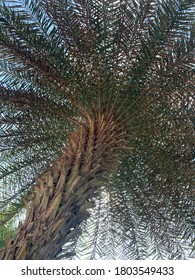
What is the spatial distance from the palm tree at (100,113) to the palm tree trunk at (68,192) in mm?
17

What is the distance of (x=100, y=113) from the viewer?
624 centimetres

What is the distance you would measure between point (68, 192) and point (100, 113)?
1675 mm

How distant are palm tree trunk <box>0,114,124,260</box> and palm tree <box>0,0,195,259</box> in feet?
0.06

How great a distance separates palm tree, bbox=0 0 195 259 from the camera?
562cm

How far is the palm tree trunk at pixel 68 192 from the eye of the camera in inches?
168

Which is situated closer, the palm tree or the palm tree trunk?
the palm tree trunk

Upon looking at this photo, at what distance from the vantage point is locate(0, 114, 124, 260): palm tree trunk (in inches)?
168

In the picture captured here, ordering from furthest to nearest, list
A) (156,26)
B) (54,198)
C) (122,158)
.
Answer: (122,158), (156,26), (54,198)

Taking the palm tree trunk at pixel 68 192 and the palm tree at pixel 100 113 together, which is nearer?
the palm tree trunk at pixel 68 192

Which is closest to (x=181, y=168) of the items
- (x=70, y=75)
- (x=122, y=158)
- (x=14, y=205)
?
(x=122, y=158)

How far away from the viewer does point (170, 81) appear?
19.9 ft

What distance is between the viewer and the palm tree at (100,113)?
5621 mm

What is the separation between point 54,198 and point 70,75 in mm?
2181

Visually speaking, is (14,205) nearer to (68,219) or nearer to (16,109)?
(16,109)
